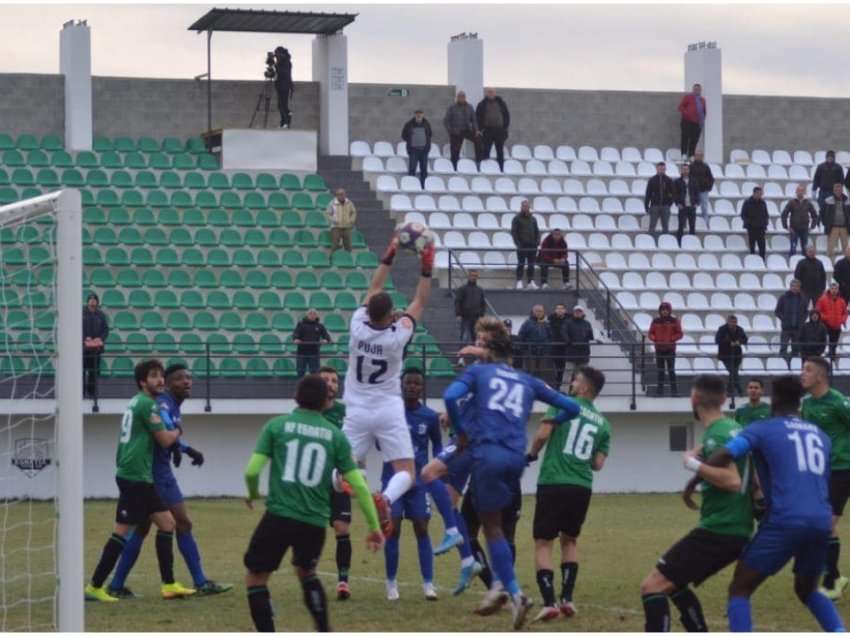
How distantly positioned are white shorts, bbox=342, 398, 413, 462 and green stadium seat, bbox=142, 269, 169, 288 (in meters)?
15.1

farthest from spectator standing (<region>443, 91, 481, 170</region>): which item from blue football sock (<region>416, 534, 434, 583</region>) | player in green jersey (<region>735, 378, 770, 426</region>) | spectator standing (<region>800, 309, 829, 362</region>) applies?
blue football sock (<region>416, 534, 434, 583</region>)

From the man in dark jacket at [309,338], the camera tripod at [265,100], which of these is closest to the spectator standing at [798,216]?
the camera tripod at [265,100]

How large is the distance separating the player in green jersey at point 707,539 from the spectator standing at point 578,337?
599 inches

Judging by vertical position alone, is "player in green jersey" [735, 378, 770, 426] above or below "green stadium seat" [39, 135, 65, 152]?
below

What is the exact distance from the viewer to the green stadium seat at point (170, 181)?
98.6 ft

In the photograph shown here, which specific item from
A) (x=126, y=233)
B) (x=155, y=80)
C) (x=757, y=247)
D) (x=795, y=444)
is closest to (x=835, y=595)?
(x=795, y=444)

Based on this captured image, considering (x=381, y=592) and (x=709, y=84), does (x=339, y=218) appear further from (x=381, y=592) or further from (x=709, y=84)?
(x=381, y=592)

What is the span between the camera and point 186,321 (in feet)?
87.9

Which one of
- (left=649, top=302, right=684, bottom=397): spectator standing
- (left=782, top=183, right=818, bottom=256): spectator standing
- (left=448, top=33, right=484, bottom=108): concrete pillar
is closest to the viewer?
(left=649, top=302, right=684, bottom=397): spectator standing

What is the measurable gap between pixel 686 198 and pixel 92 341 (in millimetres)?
12400

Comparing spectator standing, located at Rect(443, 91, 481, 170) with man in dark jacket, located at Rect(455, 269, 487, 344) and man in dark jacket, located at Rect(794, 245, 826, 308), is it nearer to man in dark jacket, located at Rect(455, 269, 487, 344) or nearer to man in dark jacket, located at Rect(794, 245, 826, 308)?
man in dark jacket, located at Rect(455, 269, 487, 344)

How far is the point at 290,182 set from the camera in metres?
31.2

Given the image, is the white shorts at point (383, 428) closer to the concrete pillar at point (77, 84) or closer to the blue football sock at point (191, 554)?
the blue football sock at point (191, 554)

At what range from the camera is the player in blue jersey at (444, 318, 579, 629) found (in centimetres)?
1145
